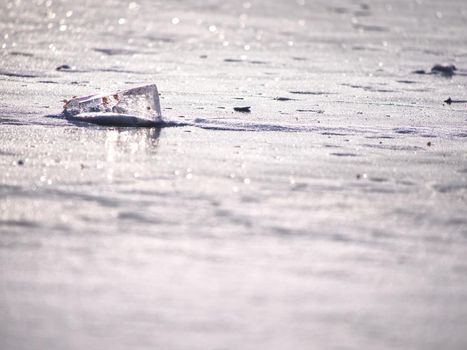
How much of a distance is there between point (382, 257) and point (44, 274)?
72.3 inches

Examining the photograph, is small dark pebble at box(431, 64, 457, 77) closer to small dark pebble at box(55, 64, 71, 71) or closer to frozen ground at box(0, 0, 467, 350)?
frozen ground at box(0, 0, 467, 350)

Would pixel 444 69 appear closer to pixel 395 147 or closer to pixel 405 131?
pixel 405 131

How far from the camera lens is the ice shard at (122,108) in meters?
9.94

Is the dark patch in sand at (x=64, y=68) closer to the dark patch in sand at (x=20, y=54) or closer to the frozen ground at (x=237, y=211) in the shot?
the frozen ground at (x=237, y=211)

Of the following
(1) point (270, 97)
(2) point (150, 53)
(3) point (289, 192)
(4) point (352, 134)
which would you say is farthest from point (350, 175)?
(2) point (150, 53)

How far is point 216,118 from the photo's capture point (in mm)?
10469

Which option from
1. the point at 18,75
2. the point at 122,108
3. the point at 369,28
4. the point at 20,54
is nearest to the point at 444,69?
the point at 18,75

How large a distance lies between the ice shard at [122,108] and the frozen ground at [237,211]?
0.56 ft

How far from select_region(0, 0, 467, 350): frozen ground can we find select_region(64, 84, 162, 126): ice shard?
0.17m

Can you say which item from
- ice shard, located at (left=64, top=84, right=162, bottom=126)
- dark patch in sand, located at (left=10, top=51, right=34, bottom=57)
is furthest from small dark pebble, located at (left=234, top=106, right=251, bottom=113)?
dark patch in sand, located at (left=10, top=51, right=34, bottom=57)

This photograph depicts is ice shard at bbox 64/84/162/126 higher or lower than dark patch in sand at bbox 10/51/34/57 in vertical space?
higher

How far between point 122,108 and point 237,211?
3.16 meters

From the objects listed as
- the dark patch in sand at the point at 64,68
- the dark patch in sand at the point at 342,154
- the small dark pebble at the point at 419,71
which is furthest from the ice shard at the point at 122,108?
the small dark pebble at the point at 419,71

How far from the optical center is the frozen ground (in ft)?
18.0
